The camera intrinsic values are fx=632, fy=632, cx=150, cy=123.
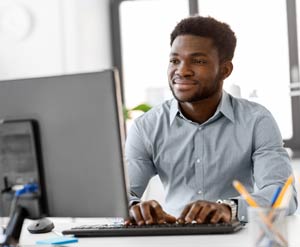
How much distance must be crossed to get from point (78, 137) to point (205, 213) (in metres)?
0.48

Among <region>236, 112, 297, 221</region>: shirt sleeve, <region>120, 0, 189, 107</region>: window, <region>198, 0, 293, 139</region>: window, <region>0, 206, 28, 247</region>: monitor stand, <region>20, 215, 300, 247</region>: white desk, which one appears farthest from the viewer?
<region>120, 0, 189, 107</region>: window

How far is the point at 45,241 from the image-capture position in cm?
156

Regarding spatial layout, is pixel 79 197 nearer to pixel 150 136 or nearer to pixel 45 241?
pixel 45 241

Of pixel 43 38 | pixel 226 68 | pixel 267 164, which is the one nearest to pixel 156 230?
pixel 267 164

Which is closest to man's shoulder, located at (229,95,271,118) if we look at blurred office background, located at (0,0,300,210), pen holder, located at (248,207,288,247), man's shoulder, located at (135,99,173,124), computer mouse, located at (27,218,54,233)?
man's shoulder, located at (135,99,173,124)

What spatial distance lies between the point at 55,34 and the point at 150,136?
7.46 feet

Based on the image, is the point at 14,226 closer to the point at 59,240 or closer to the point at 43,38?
the point at 59,240

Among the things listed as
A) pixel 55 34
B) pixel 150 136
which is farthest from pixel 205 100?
pixel 55 34

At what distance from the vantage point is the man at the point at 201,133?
213cm

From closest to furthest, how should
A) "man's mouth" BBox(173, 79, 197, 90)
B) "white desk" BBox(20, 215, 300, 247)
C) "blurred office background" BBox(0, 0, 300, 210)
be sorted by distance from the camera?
"white desk" BBox(20, 215, 300, 247), "man's mouth" BBox(173, 79, 197, 90), "blurred office background" BBox(0, 0, 300, 210)

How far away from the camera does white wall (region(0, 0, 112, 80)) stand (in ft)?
13.5

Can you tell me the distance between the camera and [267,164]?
2.01 metres

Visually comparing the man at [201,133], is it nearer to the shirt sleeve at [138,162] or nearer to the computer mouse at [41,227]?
the shirt sleeve at [138,162]

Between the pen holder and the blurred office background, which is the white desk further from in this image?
the blurred office background
